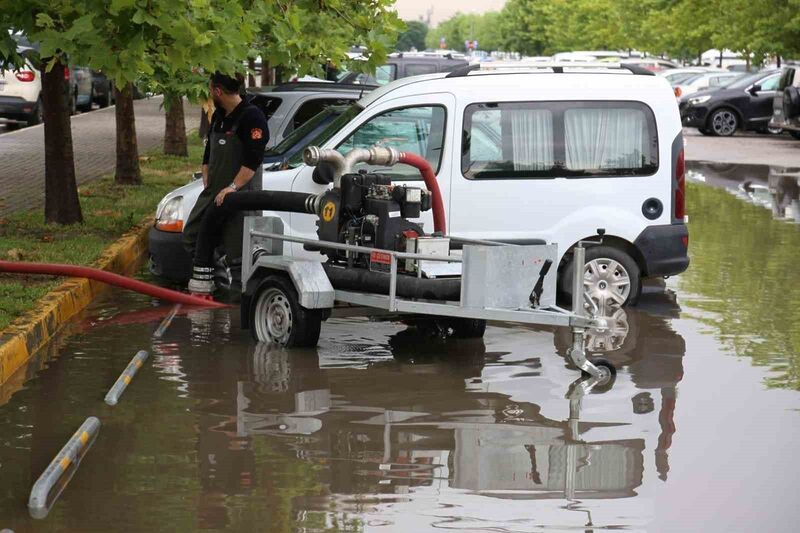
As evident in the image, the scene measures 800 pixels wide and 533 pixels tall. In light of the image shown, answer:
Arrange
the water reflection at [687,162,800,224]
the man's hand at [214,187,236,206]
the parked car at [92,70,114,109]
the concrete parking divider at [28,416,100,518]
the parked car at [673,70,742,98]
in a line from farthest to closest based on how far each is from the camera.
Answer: the parked car at [673,70,742,98]
the parked car at [92,70,114,109]
the water reflection at [687,162,800,224]
the man's hand at [214,187,236,206]
the concrete parking divider at [28,416,100,518]

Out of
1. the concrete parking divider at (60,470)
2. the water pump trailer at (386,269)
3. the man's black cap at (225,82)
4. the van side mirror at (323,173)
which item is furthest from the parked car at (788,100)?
the concrete parking divider at (60,470)

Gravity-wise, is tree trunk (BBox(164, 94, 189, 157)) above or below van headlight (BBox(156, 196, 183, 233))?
above

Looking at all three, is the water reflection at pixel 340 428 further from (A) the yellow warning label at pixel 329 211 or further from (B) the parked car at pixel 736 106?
(B) the parked car at pixel 736 106

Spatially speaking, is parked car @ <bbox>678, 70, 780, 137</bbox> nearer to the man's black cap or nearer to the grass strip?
the grass strip

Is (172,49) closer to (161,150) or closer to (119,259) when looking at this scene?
(119,259)

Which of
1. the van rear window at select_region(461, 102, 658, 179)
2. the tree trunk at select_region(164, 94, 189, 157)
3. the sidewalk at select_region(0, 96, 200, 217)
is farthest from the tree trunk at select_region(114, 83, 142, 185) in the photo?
the van rear window at select_region(461, 102, 658, 179)

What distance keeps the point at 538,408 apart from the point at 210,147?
167 inches

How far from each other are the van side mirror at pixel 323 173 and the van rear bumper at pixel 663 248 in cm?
255

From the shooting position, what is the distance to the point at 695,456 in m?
7.06

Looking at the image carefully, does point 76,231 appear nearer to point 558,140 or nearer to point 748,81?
point 558,140

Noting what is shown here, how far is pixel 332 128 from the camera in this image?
11055 millimetres

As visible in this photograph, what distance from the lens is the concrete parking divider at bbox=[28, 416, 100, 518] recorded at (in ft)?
19.6

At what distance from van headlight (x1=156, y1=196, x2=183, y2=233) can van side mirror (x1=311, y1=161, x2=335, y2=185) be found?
1.60 metres

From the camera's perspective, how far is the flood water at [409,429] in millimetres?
6082
